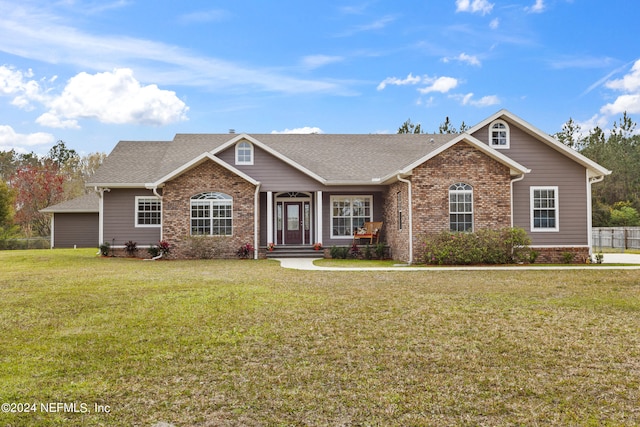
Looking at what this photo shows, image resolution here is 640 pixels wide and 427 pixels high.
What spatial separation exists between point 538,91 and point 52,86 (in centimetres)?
2432

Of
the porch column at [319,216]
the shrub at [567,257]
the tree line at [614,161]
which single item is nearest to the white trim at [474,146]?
the shrub at [567,257]

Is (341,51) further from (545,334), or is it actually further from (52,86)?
(545,334)

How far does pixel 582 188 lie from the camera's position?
755 inches

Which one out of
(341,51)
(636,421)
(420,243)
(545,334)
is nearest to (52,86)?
(341,51)

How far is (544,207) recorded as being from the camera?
19.2m

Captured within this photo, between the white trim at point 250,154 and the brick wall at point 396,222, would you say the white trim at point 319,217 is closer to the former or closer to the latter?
the brick wall at point 396,222

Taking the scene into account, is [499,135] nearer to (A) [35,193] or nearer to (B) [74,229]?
(B) [74,229]

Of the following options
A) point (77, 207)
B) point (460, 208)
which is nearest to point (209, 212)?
point (460, 208)

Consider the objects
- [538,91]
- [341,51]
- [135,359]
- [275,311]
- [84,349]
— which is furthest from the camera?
[538,91]

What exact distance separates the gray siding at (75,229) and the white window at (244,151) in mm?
11773

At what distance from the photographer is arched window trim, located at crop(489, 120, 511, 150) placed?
19234 millimetres

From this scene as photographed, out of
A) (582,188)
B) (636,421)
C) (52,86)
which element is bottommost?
(636,421)

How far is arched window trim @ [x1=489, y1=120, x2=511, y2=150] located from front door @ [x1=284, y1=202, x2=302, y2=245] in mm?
8443

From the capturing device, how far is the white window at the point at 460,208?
695 inches
